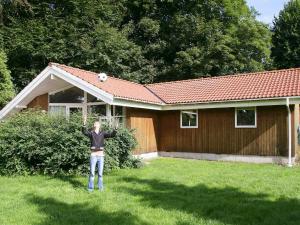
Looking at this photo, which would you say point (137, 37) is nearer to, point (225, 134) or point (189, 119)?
point (189, 119)

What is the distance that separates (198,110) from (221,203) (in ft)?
35.2

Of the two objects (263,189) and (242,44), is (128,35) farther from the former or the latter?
(263,189)

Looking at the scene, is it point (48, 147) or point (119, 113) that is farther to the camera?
point (119, 113)

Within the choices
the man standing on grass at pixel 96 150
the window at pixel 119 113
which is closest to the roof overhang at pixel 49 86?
the window at pixel 119 113

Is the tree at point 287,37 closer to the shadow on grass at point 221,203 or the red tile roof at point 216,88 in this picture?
the red tile roof at point 216,88

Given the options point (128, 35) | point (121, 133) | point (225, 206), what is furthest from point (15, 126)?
point (128, 35)

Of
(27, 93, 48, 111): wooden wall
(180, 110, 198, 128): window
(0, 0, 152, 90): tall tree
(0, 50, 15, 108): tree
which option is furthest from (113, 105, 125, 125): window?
(0, 0, 152, 90): tall tree

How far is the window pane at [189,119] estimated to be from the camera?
1988 cm

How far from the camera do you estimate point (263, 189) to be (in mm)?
10875

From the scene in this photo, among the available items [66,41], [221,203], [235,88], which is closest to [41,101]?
[235,88]

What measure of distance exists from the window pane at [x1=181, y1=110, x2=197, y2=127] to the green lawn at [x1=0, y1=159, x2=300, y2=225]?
5.97m

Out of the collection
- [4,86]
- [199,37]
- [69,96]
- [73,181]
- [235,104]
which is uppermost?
[199,37]

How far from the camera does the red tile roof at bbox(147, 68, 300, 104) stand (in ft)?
58.1

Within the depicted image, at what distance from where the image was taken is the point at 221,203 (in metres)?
9.23
